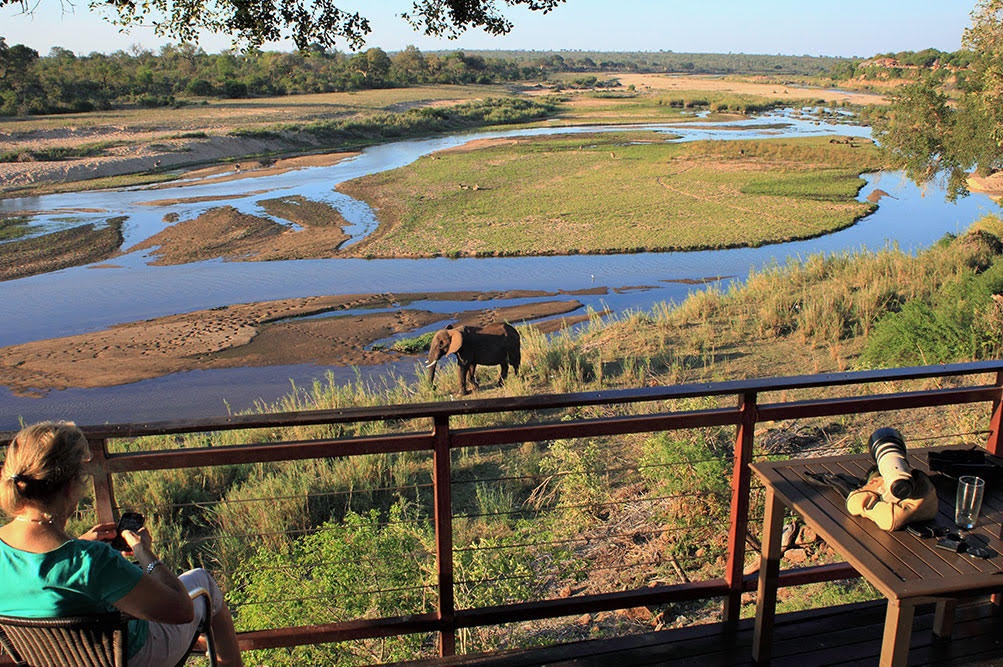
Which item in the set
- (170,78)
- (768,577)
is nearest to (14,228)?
(768,577)

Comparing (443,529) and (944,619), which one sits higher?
(443,529)

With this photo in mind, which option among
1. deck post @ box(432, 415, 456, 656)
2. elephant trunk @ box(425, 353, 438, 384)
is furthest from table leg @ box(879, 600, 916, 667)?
elephant trunk @ box(425, 353, 438, 384)

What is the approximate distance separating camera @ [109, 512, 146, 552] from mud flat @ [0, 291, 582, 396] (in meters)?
11.0

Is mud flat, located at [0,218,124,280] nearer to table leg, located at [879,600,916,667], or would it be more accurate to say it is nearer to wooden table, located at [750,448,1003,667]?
wooden table, located at [750,448,1003,667]

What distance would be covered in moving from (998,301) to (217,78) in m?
69.8

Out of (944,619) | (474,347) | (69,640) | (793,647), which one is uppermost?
(69,640)

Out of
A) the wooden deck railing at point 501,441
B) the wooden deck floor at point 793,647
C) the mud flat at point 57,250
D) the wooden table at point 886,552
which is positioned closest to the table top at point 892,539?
the wooden table at point 886,552

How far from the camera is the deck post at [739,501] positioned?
2.92 m

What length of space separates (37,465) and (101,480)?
61 centimetres

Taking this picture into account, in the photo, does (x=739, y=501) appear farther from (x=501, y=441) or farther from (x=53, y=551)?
(x=53, y=551)

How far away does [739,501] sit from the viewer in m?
3.06

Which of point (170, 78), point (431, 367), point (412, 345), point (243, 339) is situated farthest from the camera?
point (170, 78)

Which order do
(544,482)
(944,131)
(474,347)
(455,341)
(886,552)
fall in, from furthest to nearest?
(944,131)
(474,347)
(455,341)
(544,482)
(886,552)

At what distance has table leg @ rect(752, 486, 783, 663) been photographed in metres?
2.85
